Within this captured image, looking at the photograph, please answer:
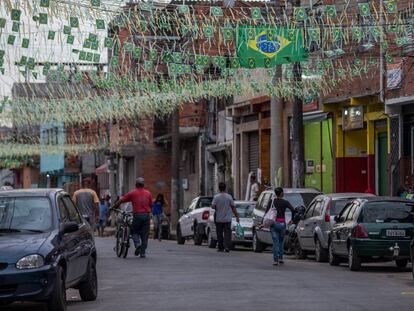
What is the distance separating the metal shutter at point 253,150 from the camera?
48438 millimetres

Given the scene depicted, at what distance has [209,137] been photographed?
5553 centimetres

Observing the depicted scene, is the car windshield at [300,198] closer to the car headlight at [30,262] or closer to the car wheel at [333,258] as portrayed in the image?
the car wheel at [333,258]

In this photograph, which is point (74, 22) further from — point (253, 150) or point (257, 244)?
point (253, 150)

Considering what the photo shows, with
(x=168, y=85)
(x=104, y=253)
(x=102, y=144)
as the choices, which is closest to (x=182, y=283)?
(x=104, y=253)

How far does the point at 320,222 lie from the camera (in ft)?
83.0

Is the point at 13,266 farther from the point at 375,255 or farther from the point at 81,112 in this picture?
the point at 81,112

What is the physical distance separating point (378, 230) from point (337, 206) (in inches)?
151

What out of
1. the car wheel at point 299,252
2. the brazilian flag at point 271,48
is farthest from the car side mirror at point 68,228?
the car wheel at point 299,252

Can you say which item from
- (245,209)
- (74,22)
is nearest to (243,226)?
(245,209)

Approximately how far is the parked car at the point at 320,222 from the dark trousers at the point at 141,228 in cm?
388

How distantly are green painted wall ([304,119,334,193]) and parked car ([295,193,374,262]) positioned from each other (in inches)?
510

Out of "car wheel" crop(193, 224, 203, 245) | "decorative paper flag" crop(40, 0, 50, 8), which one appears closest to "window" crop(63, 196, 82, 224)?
"decorative paper flag" crop(40, 0, 50, 8)

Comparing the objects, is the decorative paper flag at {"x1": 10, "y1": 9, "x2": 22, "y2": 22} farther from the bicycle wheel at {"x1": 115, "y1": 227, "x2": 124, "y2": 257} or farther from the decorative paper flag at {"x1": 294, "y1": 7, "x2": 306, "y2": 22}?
the bicycle wheel at {"x1": 115, "y1": 227, "x2": 124, "y2": 257}

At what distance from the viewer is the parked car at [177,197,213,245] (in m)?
37.2
